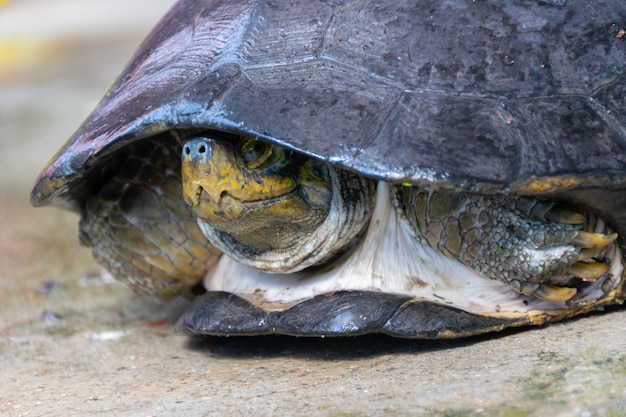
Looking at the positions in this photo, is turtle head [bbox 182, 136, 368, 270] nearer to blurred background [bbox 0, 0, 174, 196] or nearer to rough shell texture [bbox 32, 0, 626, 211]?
rough shell texture [bbox 32, 0, 626, 211]

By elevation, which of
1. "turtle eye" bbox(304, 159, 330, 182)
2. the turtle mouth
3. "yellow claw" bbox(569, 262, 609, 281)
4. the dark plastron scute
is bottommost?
the dark plastron scute

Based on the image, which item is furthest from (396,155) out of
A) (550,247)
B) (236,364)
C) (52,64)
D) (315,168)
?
(52,64)

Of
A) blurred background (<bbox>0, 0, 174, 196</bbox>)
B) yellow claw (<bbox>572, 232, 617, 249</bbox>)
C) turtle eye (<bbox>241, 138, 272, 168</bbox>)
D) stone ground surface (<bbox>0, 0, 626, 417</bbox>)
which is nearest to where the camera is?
stone ground surface (<bbox>0, 0, 626, 417</bbox>)

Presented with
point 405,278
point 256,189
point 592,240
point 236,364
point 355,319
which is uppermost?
point 256,189

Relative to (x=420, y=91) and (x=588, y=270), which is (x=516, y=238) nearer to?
(x=588, y=270)

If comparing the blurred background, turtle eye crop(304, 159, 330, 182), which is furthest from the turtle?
the blurred background

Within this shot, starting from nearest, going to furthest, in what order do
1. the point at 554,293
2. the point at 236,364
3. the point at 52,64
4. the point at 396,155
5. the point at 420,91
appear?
the point at 396,155
the point at 420,91
the point at 554,293
the point at 236,364
the point at 52,64
